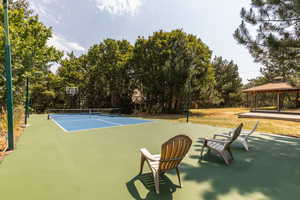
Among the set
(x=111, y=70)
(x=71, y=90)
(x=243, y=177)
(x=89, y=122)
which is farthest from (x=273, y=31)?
(x=71, y=90)

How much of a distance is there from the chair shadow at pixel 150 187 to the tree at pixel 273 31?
6.98m

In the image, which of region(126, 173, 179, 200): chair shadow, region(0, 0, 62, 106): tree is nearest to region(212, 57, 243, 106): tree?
region(0, 0, 62, 106): tree

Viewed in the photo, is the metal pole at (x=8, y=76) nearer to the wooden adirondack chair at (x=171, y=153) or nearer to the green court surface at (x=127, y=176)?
the green court surface at (x=127, y=176)

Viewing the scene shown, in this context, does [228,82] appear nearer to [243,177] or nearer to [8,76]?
Answer: [243,177]

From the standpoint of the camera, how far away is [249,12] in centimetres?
681

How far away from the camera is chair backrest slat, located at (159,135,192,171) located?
8.27 feet

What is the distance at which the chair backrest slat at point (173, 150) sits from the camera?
2520mm

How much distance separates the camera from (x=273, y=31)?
655 cm

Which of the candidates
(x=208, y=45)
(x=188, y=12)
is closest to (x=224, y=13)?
(x=188, y=12)

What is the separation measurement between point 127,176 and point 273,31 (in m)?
8.18

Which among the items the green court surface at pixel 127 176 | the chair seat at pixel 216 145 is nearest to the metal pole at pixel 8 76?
the green court surface at pixel 127 176

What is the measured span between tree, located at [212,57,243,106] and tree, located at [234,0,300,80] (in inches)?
1102

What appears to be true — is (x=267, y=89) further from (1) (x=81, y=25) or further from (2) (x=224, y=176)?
(1) (x=81, y=25)

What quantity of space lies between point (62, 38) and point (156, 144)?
62.2 ft
